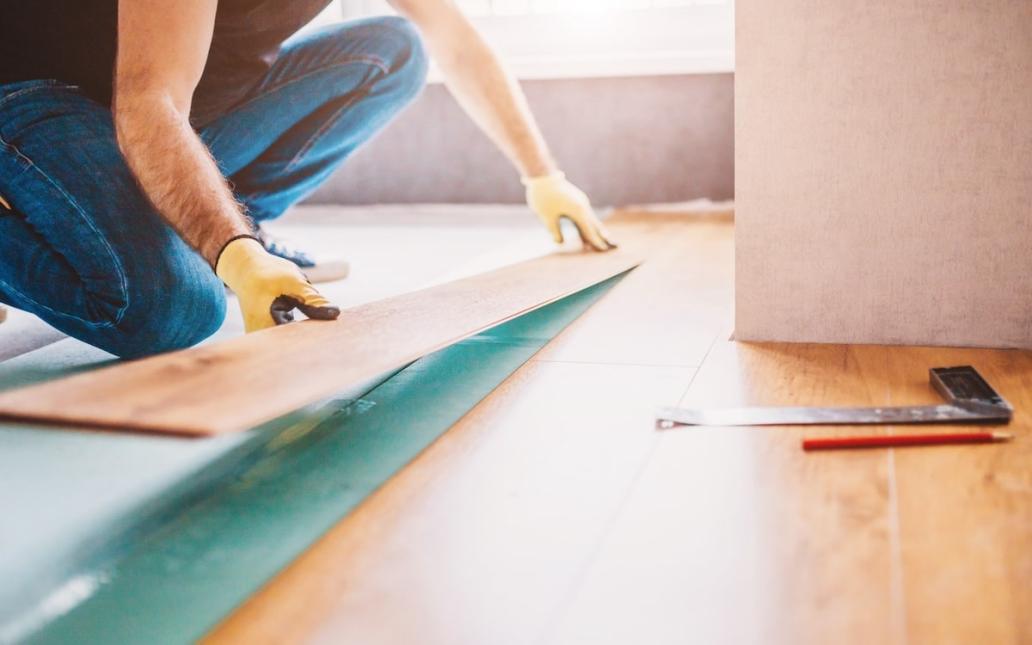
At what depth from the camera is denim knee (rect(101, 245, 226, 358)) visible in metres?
1.50

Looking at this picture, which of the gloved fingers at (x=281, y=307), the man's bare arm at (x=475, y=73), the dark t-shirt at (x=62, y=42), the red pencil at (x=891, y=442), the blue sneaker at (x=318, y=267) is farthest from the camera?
the blue sneaker at (x=318, y=267)

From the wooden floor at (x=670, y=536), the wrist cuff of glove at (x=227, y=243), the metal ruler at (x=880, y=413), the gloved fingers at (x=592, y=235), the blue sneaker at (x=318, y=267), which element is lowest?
the wooden floor at (x=670, y=536)

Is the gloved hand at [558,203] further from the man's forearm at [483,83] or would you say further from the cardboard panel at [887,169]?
the cardboard panel at [887,169]

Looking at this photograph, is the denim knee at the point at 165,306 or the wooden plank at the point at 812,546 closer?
the wooden plank at the point at 812,546

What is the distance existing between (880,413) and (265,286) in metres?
0.79

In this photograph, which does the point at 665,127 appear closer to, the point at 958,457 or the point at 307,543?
the point at 958,457

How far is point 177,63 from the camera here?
1.41 m

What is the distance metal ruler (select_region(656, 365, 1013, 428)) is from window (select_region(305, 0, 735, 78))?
1.99 m

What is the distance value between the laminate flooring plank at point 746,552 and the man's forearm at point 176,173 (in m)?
0.72

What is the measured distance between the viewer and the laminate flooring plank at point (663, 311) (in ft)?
4.67

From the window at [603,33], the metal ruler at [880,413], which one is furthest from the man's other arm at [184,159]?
the window at [603,33]

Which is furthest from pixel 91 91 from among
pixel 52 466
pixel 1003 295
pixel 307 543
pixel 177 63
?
pixel 1003 295

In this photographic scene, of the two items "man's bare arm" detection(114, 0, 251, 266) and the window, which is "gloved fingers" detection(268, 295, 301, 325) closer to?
"man's bare arm" detection(114, 0, 251, 266)

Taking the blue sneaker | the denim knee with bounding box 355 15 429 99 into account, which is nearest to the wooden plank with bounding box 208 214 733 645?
the blue sneaker
